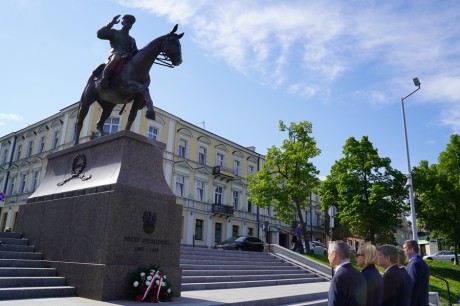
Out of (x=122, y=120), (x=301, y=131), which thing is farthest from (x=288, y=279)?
(x=122, y=120)

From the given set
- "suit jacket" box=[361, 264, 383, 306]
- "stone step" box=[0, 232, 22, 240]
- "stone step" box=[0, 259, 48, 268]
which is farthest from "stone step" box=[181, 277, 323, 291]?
"suit jacket" box=[361, 264, 383, 306]

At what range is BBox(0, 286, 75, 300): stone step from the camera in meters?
6.36

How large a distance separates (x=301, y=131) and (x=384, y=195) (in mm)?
8332

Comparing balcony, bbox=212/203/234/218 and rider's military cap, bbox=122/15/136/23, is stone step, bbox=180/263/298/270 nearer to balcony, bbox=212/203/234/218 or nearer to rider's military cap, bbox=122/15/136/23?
rider's military cap, bbox=122/15/136/23

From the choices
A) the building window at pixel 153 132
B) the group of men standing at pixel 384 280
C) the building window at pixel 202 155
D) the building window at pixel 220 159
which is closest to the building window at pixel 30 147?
the building window at pixel 153 132

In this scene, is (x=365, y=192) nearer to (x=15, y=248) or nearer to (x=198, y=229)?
(x=198, y=229)

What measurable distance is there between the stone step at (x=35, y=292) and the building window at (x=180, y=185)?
28.8m

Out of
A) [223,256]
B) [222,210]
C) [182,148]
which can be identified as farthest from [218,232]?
[223,256]

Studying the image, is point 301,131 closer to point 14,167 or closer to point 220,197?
point 220,197

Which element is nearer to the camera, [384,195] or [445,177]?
[384,195]

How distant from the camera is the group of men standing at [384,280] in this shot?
3.54 metres

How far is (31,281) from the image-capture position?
7113mm

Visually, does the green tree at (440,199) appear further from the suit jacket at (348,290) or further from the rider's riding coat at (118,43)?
the suit jacket at (348,290)

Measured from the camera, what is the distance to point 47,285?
729 centimetres
